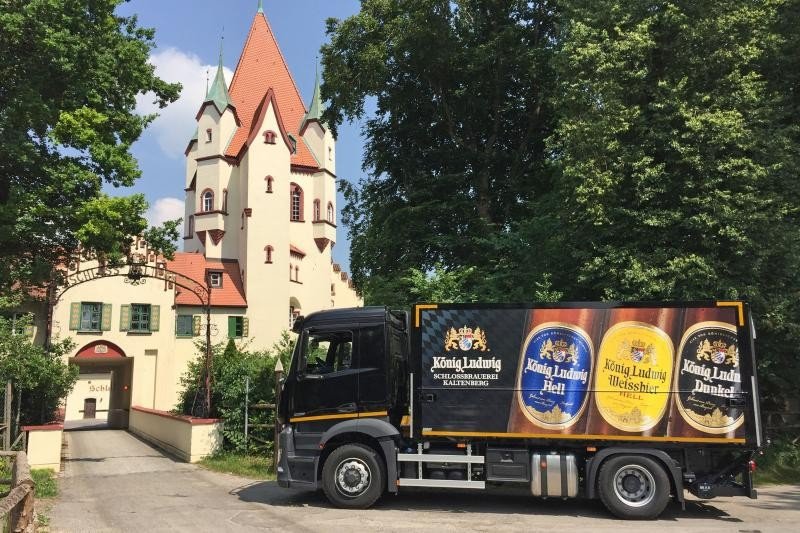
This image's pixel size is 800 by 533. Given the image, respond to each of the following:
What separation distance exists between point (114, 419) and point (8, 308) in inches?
910

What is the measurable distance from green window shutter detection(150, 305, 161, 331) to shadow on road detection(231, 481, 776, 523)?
2659 cm

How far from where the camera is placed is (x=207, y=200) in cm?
4484

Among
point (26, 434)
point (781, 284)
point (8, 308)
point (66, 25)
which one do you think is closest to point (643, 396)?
point (781, 284)

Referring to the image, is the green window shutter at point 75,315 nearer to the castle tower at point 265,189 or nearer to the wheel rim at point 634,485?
the castle tower at point 265,189

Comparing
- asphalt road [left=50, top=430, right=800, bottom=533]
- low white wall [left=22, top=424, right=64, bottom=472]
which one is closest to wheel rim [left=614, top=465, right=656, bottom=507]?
asphalt road [left=50, top=430, right=800, bottom=533]

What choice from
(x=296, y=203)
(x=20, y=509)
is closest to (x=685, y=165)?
(x=20, y=509)

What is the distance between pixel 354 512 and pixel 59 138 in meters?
14.1

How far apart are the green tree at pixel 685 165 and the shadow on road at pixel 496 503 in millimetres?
5173

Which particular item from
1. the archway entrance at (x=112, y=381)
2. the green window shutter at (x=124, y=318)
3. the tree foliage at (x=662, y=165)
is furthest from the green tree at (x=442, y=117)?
the green window shutter at (x=124, y=318)

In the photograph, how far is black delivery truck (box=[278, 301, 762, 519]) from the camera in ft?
29.6

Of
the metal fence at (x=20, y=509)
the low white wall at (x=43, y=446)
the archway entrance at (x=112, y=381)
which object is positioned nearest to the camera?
the metal fence at (x=20, y=509)

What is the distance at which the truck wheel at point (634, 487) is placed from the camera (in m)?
8.91

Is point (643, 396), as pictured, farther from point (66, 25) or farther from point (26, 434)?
point (66, 25)

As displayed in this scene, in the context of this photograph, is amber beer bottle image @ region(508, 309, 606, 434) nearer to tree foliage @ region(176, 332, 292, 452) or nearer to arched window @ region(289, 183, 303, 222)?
tree foliage @ region(176, 332, 292, 452)
